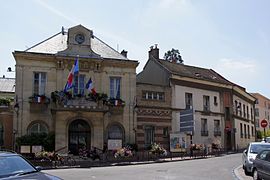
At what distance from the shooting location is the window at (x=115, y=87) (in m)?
33.8

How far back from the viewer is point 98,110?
31531 mm

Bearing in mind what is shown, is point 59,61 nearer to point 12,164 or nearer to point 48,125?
point 48,125

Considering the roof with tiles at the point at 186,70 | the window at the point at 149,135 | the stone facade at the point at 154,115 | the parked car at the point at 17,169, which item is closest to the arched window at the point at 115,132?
the stone facade at the point at 154,115

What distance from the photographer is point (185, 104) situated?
39188 mm

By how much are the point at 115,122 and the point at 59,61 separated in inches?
281

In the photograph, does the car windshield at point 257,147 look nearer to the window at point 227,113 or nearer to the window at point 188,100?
the window at point 188,100

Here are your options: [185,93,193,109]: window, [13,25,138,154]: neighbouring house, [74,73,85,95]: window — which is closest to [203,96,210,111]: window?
[185,93,193,109]: window

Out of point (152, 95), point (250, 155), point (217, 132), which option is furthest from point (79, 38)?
point (250, 155)

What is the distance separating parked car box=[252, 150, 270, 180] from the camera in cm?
1277

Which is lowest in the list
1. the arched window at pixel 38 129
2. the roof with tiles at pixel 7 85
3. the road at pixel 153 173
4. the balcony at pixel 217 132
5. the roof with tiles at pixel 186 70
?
the road at pixel 153 173

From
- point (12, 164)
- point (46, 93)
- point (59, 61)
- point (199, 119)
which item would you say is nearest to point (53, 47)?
point (59, 61)

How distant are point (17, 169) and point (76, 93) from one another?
24.0 metres

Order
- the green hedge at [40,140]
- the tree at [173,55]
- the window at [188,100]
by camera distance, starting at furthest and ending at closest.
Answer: the tree at [173,55]
the window at [188,100]
the green hedge at [40,140]

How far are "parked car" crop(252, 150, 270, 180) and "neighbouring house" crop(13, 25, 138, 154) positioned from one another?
1830cm
